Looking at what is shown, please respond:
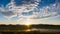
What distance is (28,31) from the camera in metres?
2.53

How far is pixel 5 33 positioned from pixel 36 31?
54cm

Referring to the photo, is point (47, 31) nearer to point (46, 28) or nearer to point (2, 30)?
point (46, 28)

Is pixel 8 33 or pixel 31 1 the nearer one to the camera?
pixel 8 33

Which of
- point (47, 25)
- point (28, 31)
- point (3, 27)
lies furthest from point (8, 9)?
point (47, 25)

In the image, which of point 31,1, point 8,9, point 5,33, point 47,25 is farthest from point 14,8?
point 47,25

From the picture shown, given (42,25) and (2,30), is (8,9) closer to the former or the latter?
(2,30)

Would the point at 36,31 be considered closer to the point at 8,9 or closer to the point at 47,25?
the point at 47,25

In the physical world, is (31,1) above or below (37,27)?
above

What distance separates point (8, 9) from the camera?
2.81 meters

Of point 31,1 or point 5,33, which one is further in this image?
point 31,1

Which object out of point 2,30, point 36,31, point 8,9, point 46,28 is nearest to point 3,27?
point 2,30

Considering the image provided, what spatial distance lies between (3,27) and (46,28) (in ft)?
2.53

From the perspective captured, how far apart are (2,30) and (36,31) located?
0.59m

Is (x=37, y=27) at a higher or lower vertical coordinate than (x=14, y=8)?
lower
